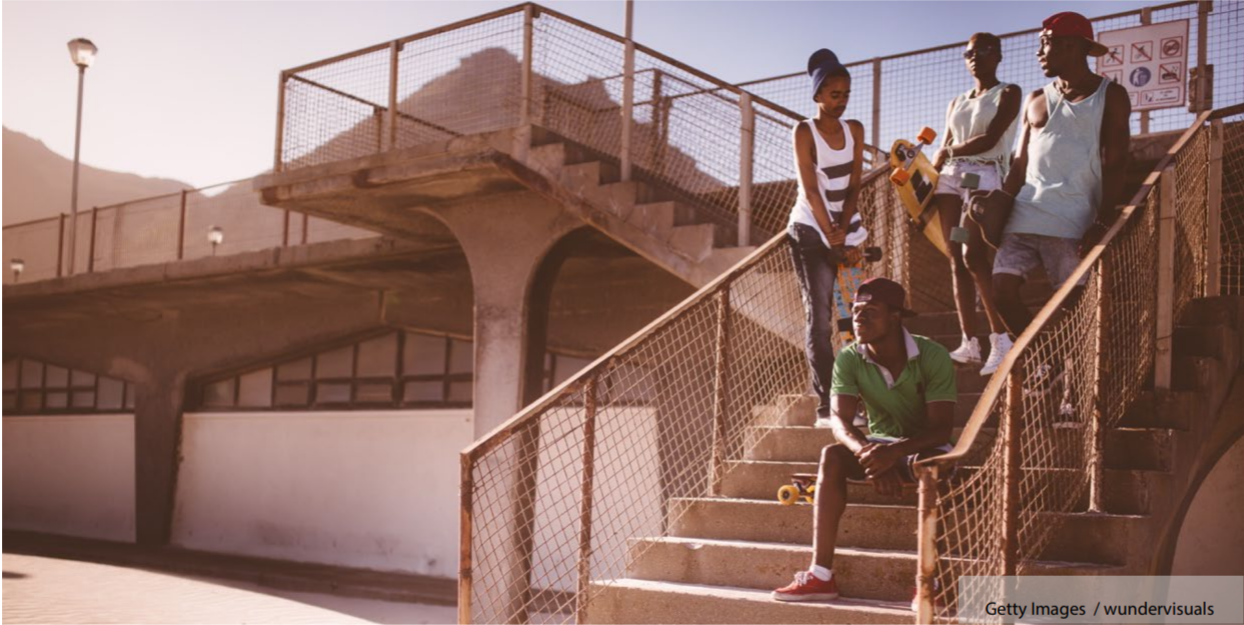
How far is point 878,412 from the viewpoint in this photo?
516 centimetres

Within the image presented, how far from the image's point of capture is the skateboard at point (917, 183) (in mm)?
6473

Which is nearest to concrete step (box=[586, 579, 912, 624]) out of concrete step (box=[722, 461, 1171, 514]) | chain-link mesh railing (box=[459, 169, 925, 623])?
chain-link mesh railing (box=[459, 169, 925, 623])

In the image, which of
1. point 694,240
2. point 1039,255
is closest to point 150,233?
point 694,240

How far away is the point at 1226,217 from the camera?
8578mm

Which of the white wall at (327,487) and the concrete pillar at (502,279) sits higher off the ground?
the concrete pillar at (502,279)

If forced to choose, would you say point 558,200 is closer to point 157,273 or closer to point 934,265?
point 934,265

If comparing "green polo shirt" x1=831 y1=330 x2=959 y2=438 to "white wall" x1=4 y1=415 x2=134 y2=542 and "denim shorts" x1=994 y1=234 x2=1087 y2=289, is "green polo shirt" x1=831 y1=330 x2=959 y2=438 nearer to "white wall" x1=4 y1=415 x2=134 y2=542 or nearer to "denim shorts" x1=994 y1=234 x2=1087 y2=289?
"denim shorts" x1=994 y1=234 x2=1087 y2=289

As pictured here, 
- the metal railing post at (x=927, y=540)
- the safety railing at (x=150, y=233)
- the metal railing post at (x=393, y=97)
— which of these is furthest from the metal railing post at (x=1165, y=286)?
the safety railing at (x=150, y=233)

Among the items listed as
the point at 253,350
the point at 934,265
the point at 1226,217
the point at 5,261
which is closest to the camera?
the point at 1226,217

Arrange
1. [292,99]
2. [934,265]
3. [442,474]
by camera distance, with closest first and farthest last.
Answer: [934,265] → [292,99] → [442,474]

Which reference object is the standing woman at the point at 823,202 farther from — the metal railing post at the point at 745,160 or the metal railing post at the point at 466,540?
the metal railing post at the point at 745,160

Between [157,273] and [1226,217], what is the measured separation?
13145 millimetres

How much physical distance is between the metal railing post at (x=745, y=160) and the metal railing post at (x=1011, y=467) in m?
4.35

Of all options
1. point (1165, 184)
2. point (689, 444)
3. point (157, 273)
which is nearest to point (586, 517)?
point (1165, 184)
